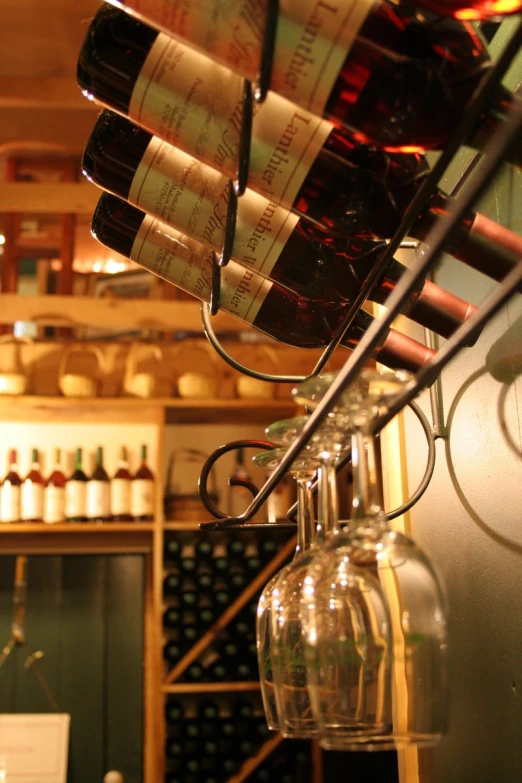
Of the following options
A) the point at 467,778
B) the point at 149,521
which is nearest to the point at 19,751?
the point at 149,521

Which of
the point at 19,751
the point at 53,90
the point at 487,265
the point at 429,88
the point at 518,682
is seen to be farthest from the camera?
the point at 19,751

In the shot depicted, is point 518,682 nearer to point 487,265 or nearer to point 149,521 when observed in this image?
point 487,265

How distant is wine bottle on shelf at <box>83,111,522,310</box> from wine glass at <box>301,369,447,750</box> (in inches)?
4.9

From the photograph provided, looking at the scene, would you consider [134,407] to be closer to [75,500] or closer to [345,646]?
[75,500]

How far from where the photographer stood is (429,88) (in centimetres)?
42

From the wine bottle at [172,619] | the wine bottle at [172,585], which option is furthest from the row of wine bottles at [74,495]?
the wine bottle at [172,619]

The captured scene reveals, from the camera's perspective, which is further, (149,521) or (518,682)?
(149,521)

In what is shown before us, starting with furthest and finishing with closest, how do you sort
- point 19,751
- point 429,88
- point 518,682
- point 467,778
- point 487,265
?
point 19,751 < point 467,778 < point 518,682 < point 487,265 < point 429,88

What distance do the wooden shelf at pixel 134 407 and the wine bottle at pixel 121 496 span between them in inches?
10.0

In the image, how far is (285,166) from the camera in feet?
1.54

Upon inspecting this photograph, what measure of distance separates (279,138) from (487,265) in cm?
16

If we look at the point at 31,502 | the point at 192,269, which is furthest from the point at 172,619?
the point at 192,269

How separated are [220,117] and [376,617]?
283 millimetres

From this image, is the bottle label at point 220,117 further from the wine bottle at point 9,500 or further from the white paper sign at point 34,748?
the white paper sign at point 34,748
